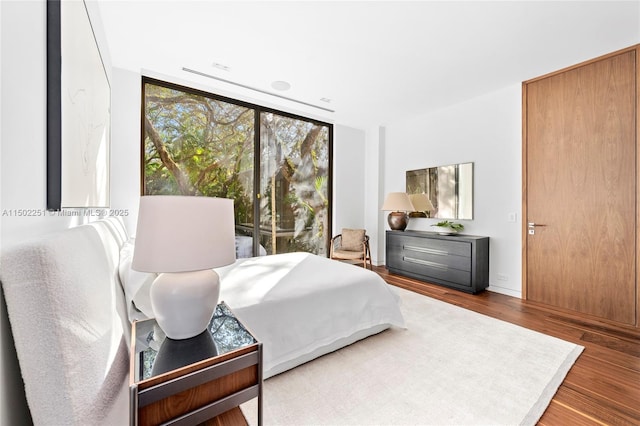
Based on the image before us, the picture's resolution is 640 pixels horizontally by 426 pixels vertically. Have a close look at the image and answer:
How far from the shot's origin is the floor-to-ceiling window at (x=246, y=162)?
3.37 metres

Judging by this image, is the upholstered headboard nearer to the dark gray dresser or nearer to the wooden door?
the dark gray dresser

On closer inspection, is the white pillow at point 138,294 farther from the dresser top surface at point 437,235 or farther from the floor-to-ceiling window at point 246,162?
the dresser top surface at point 437,235

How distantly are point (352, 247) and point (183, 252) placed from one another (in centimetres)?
370

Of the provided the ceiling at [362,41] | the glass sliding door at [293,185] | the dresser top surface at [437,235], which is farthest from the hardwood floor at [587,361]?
the ceiling at [362,41]

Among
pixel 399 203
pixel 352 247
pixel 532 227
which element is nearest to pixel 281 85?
pixel 399 203

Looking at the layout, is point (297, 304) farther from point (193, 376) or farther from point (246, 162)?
point (246, 162)

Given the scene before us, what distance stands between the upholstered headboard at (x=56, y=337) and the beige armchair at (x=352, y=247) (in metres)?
3.66

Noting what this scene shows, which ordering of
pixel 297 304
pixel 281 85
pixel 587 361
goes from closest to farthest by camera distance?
pixel 297 304 < pixel 587 361 < pixel 281 85

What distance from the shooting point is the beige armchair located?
4320 mm

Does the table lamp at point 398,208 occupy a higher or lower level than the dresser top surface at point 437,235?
higher

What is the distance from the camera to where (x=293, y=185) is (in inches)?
180

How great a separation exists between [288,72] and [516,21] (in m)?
2.16

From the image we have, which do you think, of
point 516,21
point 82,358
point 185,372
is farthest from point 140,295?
point 516,21

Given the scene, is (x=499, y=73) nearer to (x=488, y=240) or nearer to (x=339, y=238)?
(x=488, y=240)
